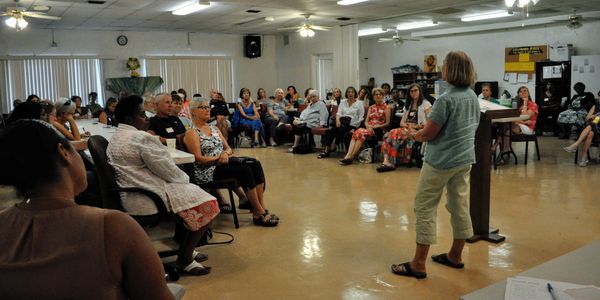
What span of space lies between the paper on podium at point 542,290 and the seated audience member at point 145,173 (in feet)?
7.24

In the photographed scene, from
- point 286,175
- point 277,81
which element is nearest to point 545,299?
point 286,175

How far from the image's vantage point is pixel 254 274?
11.0ft

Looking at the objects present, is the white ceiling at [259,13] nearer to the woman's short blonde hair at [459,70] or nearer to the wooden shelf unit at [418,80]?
the wooden shelf unit at [418,80]

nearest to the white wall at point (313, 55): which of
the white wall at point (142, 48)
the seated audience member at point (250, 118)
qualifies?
the white wall at point (142, 48)

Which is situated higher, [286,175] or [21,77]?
[21,77]

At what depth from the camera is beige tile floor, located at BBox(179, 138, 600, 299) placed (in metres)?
3.12

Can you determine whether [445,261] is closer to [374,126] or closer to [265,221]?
[265,221]

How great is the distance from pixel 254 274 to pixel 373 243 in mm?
1025

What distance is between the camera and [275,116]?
10.4m

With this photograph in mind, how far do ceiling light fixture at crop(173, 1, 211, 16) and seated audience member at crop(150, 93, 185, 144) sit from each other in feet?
13.8

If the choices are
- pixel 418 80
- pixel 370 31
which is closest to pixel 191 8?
pixel 370 31

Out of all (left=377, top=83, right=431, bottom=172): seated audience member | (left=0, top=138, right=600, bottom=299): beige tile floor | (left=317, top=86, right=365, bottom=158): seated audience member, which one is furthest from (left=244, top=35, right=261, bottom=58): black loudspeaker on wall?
(left=0, top=138, right=600, bottom=299): beige tile floor

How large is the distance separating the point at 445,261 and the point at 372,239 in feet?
2.34

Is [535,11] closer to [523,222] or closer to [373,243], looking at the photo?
[523,222]
